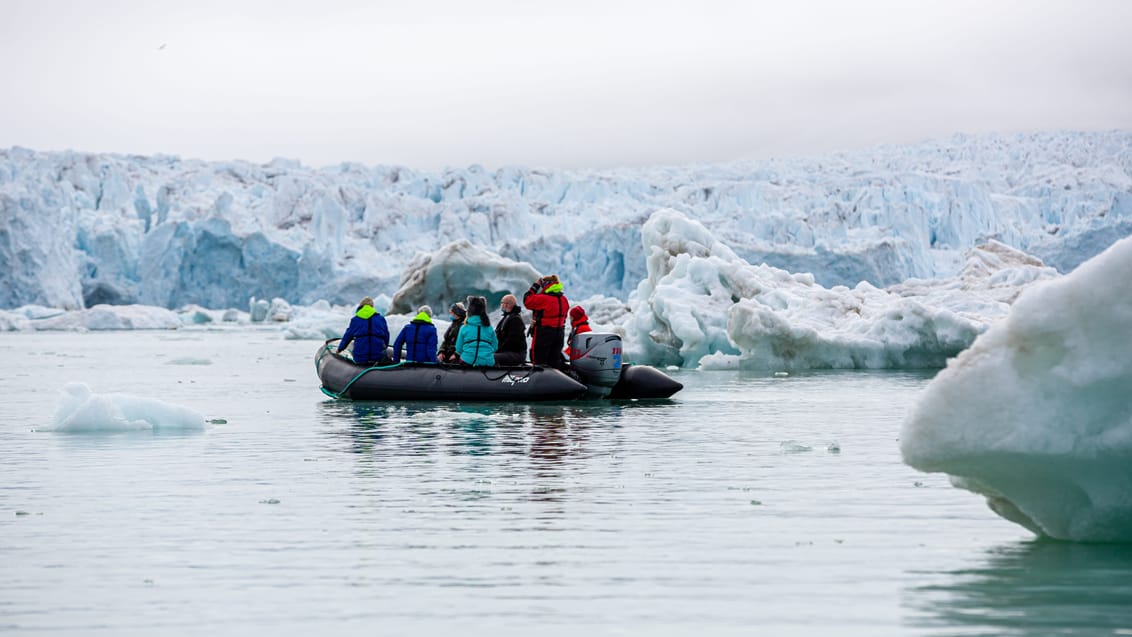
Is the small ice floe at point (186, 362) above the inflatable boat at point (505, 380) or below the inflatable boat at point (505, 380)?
below

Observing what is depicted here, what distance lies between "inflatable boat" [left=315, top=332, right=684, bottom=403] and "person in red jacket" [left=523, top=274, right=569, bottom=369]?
12.7 inches

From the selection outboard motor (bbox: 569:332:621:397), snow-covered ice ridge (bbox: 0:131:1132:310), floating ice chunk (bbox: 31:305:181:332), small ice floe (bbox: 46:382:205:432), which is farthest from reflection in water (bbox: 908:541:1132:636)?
floating ice chunk (bbox: 31:305:181:332)

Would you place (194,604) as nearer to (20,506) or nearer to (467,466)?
(20,506)

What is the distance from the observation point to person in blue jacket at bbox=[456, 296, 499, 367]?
1466cm

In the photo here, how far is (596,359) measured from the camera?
1548 centimetres

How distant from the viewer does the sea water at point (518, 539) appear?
15.7 ft

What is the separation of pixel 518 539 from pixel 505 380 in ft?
27.5

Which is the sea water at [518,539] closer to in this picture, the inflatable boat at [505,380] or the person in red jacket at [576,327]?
the inflatable boat at [505,380]

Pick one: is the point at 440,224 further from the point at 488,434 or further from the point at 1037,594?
the point at 1037,594

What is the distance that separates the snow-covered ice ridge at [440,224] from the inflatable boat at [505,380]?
99.5 feet

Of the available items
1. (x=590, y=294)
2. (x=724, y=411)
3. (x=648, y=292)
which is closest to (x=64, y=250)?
(x=590, y=294)

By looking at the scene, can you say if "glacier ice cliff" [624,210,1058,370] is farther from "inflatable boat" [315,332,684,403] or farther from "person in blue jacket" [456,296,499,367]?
"person in blue jacket" [456,296,499,367]

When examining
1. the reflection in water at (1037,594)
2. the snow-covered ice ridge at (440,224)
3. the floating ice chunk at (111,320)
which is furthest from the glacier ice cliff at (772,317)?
the floating ice chunk at (111,320)

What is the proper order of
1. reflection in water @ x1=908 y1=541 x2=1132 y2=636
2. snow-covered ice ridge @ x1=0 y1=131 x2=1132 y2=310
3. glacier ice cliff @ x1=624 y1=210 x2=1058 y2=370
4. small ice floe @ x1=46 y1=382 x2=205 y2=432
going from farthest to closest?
snow-covered ice ridge @ x1=0 y1=131 x2=1132 y2=310, glacier ice cliff @ x1=624 y1=210 x2=1058 y2=370, small ice floe @ x1=46 y1=382 x2=205 y2=432, reflection in water @ x1=908 y1=541 x2=1132 y2=636
